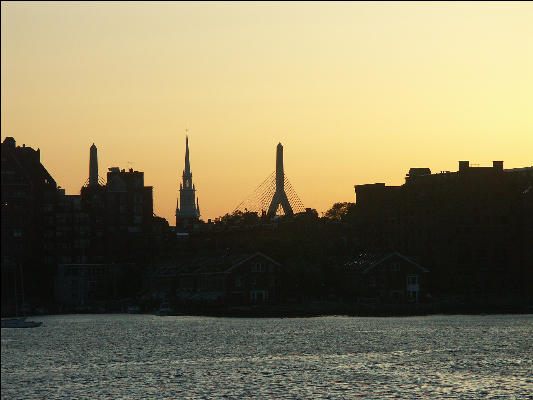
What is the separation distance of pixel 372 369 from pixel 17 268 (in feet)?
342

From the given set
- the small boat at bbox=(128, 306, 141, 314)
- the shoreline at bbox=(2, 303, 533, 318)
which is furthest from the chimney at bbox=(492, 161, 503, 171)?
the small boat at bbox=(128, 306, 141, 314)

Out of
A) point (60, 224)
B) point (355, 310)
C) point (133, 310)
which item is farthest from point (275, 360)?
point (60, 224)

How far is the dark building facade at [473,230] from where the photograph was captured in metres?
154

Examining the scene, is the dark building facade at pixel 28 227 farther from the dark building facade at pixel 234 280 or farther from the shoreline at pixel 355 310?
the dark building facade at pixel 234 280

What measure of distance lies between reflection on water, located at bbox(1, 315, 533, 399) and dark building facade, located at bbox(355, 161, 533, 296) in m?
34.3

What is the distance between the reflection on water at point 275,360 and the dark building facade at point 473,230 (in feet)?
112

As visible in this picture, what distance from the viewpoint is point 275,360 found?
7019cm

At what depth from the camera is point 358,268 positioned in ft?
485

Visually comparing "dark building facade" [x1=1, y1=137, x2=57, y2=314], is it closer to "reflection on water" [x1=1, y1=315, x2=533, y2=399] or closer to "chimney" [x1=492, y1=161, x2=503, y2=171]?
"reflection on water" [x1=1, y1=315, x2=533, y2=399]

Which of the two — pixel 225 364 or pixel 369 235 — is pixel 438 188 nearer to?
pixel 369 235

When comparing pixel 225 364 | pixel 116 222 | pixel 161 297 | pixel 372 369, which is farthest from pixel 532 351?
pixel 116 222

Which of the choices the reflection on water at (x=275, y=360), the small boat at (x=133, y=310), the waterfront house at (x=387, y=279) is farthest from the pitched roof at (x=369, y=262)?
the small boat at (x=133, y=310)

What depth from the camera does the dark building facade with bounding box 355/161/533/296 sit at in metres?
154

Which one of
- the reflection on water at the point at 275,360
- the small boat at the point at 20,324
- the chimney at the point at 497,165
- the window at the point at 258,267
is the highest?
the chimney at the point at 497,165
